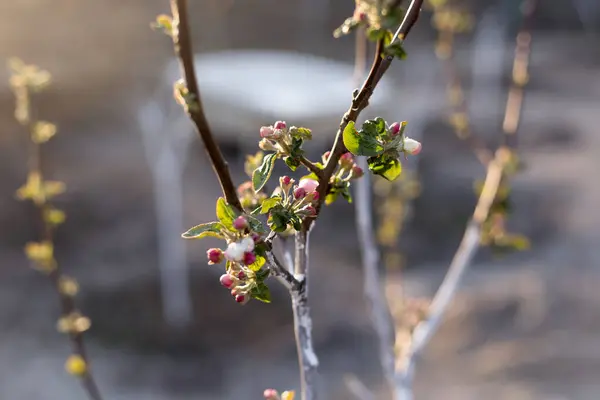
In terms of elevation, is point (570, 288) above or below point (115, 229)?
below

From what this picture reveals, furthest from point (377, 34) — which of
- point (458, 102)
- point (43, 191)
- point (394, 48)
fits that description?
point (458, 102)

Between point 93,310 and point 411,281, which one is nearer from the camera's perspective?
point 93,310

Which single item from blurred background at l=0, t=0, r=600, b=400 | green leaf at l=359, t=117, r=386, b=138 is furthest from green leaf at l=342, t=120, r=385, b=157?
blurred background at l=0, t=0, r=600, b=400

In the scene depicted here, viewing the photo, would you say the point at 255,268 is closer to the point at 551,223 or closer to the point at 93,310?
the point at 93,310

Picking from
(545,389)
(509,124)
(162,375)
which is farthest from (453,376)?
(509,124)

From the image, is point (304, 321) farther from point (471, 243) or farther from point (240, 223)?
point (471, 243)

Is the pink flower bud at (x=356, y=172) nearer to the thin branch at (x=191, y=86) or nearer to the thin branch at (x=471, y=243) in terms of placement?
the thin branch at (x=191, y=86)

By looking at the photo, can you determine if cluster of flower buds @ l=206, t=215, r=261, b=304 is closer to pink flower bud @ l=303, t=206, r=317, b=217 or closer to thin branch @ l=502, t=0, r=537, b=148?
pink flower bud @ l=303, t=206, r=317, b=217
